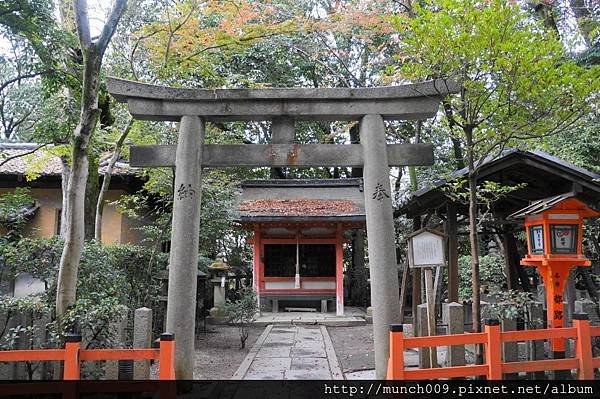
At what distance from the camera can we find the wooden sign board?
7.03 meters

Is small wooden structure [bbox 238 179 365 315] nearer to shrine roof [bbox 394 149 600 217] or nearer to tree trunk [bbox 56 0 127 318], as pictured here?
shrine roof [bbox 394 149 600 217]

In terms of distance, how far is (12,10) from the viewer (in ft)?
21.6

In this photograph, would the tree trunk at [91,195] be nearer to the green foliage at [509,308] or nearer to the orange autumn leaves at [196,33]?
the orange autumn leaves at [196,33]

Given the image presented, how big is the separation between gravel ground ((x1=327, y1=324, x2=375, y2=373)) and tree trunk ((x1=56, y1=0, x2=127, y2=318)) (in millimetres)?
5137

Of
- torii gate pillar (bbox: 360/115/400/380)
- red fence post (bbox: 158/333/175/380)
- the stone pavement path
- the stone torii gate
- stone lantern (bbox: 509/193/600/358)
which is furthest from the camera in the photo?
the stone pavement path

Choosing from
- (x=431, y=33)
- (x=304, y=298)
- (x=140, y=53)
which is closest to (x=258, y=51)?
(x=140, y=53)

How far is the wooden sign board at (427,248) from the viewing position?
23.1ft

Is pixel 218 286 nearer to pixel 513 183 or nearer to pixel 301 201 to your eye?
pixel 301 201

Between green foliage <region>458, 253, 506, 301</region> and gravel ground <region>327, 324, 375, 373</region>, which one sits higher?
green foliage <region>458, 253, 506, 301</region>

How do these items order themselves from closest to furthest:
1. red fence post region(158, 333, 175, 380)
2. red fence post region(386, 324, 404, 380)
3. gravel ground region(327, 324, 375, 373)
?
red fence post region(158, 333, 175, 380) < red fence post region(386, 324, 404, 380) < gravel ground region(327, 324, 375, 373)

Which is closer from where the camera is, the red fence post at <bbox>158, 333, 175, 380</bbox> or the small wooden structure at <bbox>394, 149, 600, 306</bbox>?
the red fence post at <bbox>158, 333, 175, 380</bbox>

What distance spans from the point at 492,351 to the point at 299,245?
1347cm

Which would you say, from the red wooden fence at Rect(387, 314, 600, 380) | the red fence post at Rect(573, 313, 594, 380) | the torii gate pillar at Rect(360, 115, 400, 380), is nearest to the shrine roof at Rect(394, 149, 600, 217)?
the torii gate pillar at Rect(360, 115, 400, 380)

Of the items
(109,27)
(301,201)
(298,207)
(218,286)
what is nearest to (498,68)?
(109,27)
